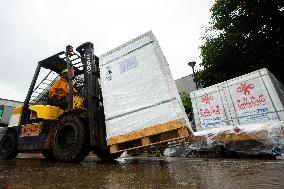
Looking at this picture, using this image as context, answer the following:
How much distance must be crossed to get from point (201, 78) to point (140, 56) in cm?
1164

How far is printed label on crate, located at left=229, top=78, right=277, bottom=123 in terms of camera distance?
264 inches

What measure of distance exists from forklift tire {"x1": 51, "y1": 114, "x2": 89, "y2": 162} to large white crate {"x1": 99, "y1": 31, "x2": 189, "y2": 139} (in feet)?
2.24

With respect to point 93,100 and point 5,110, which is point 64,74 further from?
point 5,110

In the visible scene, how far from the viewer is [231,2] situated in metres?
15.4

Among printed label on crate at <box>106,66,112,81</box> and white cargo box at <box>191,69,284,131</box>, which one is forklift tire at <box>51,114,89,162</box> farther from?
white cargo box at <box>191,69,284,131</box>

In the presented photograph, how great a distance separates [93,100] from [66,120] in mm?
698

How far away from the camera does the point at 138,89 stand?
4.39 metres

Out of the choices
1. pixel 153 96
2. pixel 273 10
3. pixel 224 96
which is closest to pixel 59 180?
pixel 153 96

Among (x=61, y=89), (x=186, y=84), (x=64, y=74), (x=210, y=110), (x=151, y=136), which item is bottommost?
(x=151, y=136)

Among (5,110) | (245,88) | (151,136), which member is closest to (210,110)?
(245,88)

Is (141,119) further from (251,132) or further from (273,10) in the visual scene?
(273,10)

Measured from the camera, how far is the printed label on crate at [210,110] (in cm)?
769

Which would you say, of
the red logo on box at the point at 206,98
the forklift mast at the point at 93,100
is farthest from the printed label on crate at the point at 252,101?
the forklift mast at the point at 93,100

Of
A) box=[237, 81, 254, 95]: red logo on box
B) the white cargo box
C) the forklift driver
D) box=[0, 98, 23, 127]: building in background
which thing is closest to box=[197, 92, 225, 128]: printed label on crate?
the white cargo box
